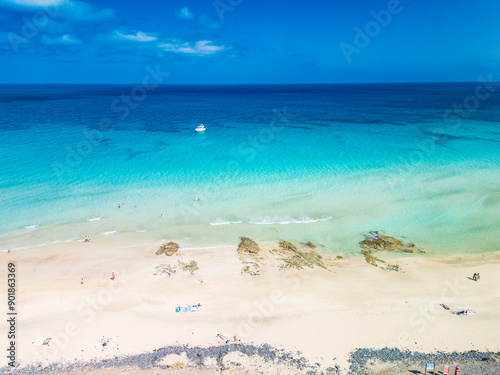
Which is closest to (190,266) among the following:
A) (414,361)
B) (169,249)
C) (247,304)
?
(169,249)

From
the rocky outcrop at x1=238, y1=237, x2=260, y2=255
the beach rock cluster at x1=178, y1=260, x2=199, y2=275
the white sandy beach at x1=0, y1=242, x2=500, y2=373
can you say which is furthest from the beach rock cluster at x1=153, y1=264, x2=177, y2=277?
the rocky outcrop at x1=238, y1=237, x2=260, y2=255

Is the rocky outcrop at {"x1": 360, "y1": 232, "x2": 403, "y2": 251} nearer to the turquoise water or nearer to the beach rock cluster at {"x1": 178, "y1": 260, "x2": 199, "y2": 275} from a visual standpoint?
the turquoise water

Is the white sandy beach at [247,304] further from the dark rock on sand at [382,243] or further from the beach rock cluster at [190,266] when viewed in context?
the dark rock on sand at [382,243]

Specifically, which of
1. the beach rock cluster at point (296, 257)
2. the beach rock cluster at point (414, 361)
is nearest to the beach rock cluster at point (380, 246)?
the beach rock cluster at point (296, 257)

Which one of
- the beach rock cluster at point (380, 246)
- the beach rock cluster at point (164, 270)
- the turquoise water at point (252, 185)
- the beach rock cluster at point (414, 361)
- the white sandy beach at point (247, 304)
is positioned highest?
the turquoise water at point (252, 185)

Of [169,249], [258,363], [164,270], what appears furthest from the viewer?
[169,249]

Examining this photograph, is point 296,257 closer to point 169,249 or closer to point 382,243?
Answer: point 382,243
